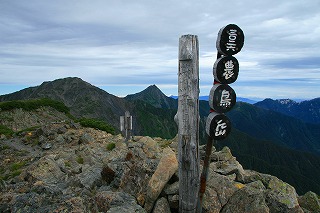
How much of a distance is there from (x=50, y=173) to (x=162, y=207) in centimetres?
624

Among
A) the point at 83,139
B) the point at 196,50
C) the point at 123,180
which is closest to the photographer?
the point at 196,50

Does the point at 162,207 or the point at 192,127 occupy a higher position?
the point at 192,127

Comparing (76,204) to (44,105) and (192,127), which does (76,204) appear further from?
(44,105)

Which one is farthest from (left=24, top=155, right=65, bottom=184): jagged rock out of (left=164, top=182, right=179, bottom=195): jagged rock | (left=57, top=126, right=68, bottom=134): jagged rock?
(left=57, top=126, right=68, bottom=134): jagged rock

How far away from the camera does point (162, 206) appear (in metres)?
A: 8.03

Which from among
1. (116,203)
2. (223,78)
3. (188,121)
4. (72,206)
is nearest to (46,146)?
(116,203)

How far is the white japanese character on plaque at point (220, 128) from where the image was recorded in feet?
25.0

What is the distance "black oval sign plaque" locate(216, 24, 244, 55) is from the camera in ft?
23.1

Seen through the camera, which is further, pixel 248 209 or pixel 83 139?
pixel 83 139

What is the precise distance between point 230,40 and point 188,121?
269 centimetres

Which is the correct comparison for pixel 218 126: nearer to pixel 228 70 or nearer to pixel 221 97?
pixel 221 97

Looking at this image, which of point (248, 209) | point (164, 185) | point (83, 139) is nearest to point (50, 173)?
point (164, 185)

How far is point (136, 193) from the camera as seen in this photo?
8.73 meters

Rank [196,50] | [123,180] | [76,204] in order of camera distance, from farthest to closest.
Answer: [123,180]
[196,50]
[76,204]
